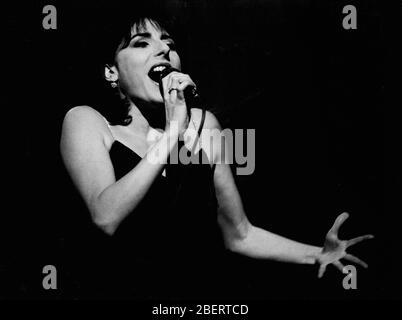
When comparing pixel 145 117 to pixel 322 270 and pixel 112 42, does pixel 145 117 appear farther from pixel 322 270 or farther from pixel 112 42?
pixel 322 270

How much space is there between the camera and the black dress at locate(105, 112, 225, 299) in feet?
5.95

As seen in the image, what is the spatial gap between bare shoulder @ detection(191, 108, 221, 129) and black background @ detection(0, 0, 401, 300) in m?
0.03

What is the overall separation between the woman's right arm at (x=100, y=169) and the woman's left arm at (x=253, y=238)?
1.20ft

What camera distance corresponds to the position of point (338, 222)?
78.1 inches

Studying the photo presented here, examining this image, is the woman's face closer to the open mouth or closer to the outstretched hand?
the open mouth

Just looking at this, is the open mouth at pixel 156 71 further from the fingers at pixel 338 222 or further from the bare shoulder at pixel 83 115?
the fingers at pixel 338 222

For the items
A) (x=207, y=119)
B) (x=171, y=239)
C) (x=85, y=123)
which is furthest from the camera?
(x=207, y=119)

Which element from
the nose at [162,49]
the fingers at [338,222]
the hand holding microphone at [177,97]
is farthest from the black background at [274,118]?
the hand holding microphone at [177,97]

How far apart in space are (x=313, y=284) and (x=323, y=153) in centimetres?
48

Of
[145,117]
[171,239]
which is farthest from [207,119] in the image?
[171,239]

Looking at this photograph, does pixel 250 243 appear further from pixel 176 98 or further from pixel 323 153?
pixel 176 98

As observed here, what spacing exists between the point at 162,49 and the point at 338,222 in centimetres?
88

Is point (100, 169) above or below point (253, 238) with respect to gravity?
above

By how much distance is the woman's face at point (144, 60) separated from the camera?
1.87 metres
